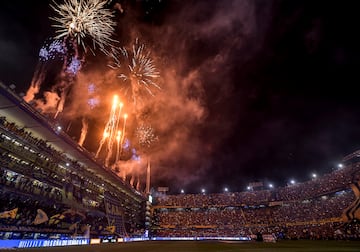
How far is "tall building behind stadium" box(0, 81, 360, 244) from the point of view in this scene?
3048 cm

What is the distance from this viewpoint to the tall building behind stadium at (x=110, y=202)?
3048 centimetres

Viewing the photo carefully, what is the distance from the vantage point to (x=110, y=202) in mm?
60656

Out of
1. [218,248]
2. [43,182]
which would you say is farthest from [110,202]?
[218,248]

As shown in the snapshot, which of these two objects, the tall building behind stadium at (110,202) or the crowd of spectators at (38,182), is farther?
the tall building behind stadium at (110,202)

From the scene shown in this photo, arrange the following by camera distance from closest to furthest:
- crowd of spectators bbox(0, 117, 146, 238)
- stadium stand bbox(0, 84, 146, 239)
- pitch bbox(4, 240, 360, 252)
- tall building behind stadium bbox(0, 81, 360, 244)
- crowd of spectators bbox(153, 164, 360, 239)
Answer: pitch bbox(4, 240, 360, 252), stadium stand bbox(0, 84, 146, 239), crowd of spectators bbox(0, 117, 146, 238), tall building behind stadium bbox(0, 81, 360, 244), crowd of spectators bbox(153, 164, 360, 239)

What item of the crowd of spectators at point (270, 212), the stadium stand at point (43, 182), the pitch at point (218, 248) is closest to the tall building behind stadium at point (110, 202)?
the stadium stand at point (43, 182)

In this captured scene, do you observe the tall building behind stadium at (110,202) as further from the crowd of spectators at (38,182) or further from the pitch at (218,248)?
the pitch at (218,248)

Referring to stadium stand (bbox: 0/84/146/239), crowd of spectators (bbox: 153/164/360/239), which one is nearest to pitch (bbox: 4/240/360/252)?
stadium stand (bbox: 0/84/146/239)

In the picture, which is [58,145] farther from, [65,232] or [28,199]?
[65,232]

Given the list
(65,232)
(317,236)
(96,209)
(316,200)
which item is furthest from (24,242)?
(316,200)

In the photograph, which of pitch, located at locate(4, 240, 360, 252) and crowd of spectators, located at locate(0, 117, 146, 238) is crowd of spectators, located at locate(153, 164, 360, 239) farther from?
crowd of spectators, located at locate(0, 117, 146, 238)

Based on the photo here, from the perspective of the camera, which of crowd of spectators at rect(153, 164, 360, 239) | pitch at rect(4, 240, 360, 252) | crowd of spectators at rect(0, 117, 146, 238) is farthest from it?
crowd of spectators at rect(153, 164, 360, 239)

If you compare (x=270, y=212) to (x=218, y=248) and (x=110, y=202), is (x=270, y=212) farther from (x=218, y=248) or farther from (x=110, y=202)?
(x=218, y=248)

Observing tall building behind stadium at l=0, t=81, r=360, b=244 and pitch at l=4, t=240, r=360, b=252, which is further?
tall building behind stadium at l=0, t=81, r=360, b=244
